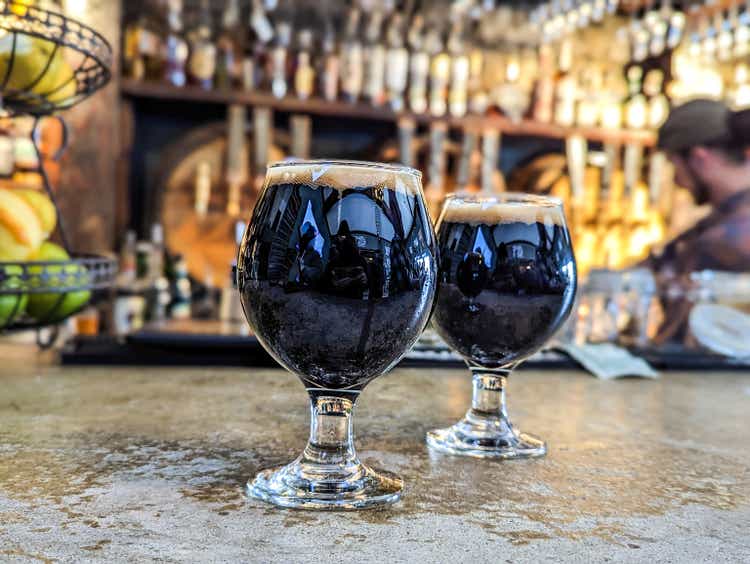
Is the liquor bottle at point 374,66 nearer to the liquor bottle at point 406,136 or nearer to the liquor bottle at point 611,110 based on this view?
the liquor bottle at point 406,136

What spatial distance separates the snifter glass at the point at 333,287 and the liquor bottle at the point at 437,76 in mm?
3106

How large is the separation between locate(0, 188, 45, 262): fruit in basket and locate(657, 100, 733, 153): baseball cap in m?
1.80

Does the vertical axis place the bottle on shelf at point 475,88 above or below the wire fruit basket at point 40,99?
above

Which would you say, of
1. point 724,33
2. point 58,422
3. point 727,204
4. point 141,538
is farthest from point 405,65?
point 141,538

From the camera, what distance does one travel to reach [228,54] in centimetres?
329

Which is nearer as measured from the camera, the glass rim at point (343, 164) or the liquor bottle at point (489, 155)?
the glass rim at point (343, 164)

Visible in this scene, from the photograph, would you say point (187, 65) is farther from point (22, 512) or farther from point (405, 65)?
point (22, 512)

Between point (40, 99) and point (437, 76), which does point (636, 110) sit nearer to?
point (437, 76)

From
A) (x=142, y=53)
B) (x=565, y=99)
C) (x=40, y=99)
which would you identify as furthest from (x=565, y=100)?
(x=40, y=99)

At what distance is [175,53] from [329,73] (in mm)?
621

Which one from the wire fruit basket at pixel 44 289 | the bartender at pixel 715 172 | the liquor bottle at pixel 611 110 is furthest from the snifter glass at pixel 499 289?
the liquor bottle at pixel 611 110

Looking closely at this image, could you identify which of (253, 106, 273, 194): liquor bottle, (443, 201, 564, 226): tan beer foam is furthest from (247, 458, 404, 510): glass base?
(253, 106, 273, 194): liquor bottle

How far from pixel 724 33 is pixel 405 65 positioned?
1398 mm

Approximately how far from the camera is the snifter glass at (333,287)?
1.44 feet
